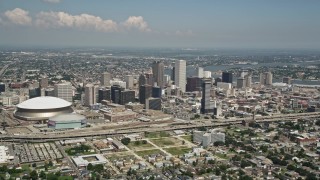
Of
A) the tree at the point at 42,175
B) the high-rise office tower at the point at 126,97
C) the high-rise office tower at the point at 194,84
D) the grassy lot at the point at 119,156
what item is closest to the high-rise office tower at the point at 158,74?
the high-rise office tower at the point at 194,84

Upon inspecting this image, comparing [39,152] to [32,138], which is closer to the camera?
[39,152]

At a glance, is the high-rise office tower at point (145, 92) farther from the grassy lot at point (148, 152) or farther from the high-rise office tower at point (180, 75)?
the grassy lot at point (148, 152)

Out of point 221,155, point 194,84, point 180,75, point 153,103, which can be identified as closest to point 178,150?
point 221,155

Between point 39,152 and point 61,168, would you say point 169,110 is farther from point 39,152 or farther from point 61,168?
point 61,168

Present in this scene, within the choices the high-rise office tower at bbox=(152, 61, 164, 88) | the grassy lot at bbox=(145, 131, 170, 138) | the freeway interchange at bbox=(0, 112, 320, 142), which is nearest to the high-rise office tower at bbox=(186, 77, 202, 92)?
the high-rise office tower at bbox=(152, 61, 164, 88)

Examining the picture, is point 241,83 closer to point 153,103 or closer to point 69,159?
point 153,103

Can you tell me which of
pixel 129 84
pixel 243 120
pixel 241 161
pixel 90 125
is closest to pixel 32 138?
pixel 90 125
